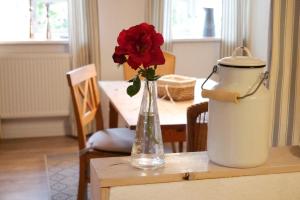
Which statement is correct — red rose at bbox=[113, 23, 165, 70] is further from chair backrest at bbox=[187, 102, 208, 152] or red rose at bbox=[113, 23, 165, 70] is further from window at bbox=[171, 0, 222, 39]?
window at bbox=[171, 0, 222, 39]

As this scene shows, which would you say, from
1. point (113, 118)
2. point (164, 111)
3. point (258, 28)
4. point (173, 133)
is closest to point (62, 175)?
point (113, 118)

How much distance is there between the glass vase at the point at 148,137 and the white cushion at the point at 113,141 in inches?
56.0

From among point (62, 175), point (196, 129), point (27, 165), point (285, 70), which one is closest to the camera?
point (285, 70)

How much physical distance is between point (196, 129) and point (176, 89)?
68 centimetres

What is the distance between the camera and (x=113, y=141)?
106 inches

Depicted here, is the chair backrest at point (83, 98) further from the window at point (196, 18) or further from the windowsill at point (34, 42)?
the window at point (196, 18)

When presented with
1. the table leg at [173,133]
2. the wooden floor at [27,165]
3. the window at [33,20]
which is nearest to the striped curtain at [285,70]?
the table leg at [173,133]

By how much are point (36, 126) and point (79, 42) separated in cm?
91

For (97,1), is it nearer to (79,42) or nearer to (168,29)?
(79,42)

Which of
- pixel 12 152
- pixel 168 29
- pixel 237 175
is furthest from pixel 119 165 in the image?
pixel 168 29

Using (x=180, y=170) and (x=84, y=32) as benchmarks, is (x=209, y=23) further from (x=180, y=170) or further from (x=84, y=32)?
(x=180, y=170)

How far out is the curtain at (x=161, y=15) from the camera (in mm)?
4191

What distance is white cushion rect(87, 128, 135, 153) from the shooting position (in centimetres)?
262

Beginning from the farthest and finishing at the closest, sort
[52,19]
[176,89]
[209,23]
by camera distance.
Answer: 1. [209,23]
2. [52,19]
3. [176,89]
